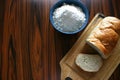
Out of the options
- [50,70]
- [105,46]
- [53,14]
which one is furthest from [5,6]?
[105,46]

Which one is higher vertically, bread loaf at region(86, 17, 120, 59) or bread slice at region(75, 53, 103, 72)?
bread loaf at region(86, 17, 120, 59)

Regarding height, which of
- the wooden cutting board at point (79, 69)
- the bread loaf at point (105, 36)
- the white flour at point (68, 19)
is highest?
the white flour at point (68, 19)

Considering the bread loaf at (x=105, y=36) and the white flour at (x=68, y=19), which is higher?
the white flour at (x=68, y=19)

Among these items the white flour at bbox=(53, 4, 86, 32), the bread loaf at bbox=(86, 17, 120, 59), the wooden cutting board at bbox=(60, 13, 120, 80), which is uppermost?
the white flour at bbox=(53, 4, 86, 32)
